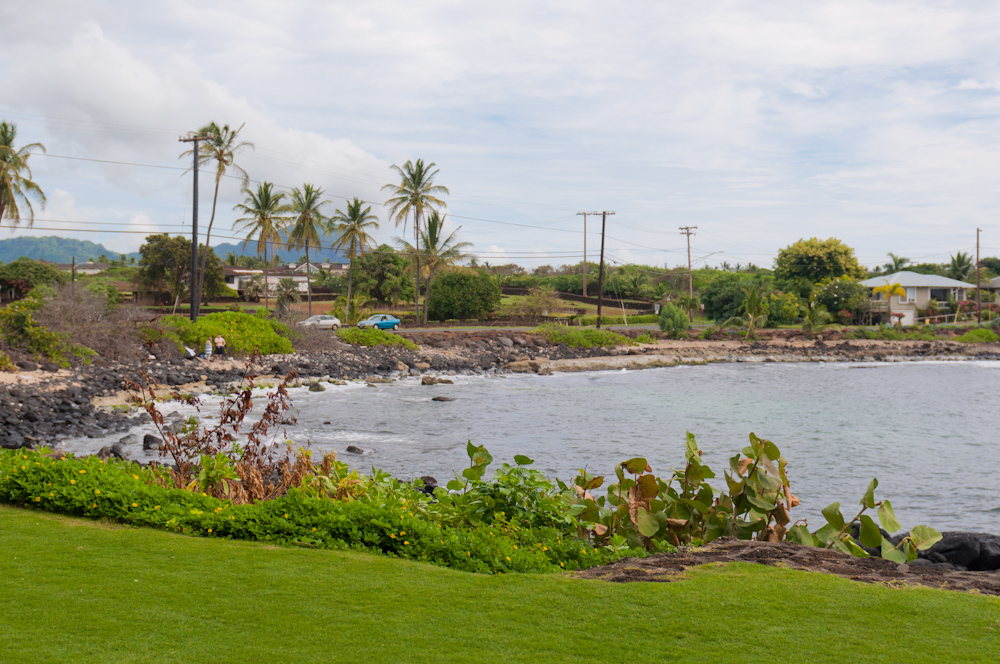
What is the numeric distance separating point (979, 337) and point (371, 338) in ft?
149

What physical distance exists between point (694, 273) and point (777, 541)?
86.3m

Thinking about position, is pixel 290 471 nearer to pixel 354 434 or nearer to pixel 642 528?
pixel 642 528

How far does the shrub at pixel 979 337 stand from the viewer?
54500 mm

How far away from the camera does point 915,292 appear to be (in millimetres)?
65188

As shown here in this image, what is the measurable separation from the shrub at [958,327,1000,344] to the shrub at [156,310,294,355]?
49.0 m

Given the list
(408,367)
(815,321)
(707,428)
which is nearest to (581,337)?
(408,367)

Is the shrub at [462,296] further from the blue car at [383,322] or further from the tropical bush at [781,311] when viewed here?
the tropical bush at [781,311]

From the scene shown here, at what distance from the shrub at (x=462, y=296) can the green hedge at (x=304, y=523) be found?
51.4 metres

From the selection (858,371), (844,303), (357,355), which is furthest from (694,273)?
(357,355)

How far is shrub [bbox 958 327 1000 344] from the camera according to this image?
179 ft

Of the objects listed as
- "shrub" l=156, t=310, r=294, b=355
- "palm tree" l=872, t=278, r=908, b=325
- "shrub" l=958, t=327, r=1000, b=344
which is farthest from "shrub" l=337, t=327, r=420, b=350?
"palm tree" l=872, t=278, r=908, b=325

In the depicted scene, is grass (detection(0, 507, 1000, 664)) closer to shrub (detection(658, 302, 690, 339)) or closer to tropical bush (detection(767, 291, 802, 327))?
shrub (detection(658, 302, 690, 339))

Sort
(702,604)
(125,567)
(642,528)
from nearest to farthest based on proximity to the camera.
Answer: (702,604)
(125,567)
(642,528)

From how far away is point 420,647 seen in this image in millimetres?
4199
